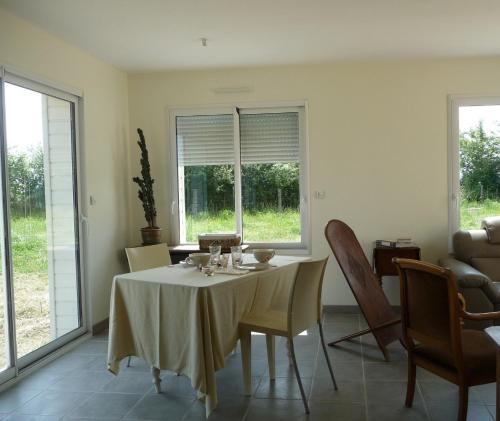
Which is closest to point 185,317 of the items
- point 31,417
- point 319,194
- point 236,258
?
point 236,258

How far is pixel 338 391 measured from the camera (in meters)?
3.18

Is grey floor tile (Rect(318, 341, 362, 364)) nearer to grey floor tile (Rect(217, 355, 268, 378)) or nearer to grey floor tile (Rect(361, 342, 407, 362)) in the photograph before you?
grey floor tile (Rect(361, 342, 407, 362))

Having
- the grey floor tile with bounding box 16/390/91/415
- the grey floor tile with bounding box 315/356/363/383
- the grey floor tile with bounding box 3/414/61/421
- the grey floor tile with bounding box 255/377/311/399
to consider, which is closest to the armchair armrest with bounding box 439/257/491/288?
the grey floor tile with bounding box 315/356/363/383

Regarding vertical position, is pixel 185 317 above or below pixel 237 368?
above

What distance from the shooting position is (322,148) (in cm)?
514

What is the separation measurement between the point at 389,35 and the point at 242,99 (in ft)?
5.53

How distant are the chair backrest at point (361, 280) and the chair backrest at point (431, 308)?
3.31ft

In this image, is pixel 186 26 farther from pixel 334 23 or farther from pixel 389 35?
pixel 389 35

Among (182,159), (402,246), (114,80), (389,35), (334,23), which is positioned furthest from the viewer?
(182,159)

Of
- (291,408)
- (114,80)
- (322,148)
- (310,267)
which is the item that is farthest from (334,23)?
(291,408)

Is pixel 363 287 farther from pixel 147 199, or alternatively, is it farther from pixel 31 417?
pixel 31 417

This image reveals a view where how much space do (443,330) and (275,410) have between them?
43.0 inches

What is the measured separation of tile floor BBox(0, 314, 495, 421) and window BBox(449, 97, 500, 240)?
1842mm

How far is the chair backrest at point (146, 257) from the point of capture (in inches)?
148
